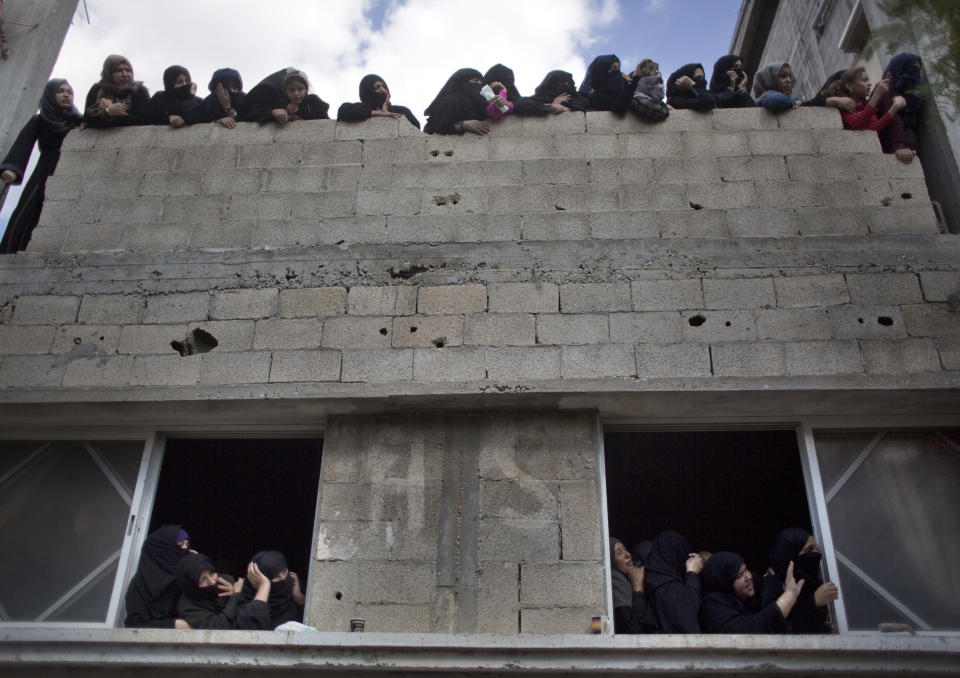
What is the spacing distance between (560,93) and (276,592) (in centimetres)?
423

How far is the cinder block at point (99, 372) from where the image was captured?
5590 millimetres

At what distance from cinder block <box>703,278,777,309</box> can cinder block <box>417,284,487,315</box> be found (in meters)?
1.46

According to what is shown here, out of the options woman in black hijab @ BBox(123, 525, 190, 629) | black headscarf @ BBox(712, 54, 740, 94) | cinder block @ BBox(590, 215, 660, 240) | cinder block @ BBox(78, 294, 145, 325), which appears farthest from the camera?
black headscarf @ BBox(712, 54, 740, 94)

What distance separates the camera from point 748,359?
5.35 m

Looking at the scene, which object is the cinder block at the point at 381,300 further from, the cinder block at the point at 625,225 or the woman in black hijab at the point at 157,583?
the woman in black hijab at the point at 157,583

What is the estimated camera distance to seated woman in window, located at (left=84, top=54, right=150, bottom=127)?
22.2 feet

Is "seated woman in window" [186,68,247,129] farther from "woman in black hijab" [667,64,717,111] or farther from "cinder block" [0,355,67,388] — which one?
"woman in black hijab" [667,64,717,111]

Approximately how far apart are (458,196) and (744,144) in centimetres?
213

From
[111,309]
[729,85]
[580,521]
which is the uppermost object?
[729,85]

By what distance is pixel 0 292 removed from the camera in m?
6.05

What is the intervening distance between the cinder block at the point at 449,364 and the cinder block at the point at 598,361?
529 millimetres

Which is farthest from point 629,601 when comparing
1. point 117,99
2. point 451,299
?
point 117,99

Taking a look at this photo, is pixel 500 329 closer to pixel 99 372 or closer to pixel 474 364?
pixel 474 364

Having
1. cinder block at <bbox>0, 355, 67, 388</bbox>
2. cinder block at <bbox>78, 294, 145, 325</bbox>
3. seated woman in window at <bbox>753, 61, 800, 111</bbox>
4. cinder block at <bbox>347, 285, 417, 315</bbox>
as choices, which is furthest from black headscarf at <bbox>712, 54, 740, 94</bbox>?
cinder block at <bbox>0, 355, 67, 388</bbox>
